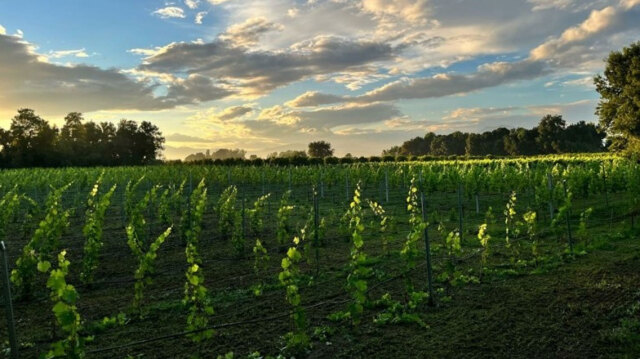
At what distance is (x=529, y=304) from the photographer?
269 inches

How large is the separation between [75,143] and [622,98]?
214 ft

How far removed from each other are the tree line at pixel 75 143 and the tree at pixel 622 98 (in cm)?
5979

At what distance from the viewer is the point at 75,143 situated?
68.5 meters

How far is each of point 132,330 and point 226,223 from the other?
6482mm

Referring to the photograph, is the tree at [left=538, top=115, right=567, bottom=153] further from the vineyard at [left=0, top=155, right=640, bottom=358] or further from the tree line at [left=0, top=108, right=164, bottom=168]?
the vineyard at [left=0, top=155, right=640, bottom=358]

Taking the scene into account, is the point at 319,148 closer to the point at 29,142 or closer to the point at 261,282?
the point at 29,142

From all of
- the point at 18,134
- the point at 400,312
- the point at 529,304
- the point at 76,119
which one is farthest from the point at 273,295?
the point at 76,119

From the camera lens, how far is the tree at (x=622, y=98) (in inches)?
1268

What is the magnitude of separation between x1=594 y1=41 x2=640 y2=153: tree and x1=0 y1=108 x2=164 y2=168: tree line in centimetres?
5979

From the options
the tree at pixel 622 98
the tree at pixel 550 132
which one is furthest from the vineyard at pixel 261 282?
the tree at pixel 550 132

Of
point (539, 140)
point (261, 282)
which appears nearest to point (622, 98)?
point (261, 282)

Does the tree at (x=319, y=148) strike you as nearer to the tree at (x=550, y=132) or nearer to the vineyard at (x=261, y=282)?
the tree at (x=550, y=132)

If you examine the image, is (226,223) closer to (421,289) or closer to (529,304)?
(421,289)

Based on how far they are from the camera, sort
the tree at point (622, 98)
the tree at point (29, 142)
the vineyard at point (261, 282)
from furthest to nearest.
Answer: the tree at point (29, 142) < the tree at point (622, 98) < the vineyard at point (261, 282)
